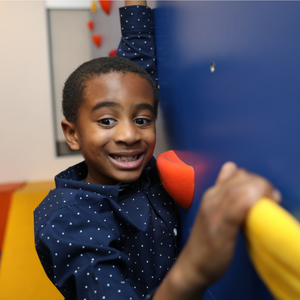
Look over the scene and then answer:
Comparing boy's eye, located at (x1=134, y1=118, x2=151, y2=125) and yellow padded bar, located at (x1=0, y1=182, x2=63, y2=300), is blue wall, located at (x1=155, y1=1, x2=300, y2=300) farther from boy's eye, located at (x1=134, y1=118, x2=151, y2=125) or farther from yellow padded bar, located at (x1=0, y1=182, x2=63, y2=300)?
yellow padded bar, located at (x1=0, y1=182, x2=63, y2=300)

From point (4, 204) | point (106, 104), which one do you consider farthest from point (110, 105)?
point (4, 204)

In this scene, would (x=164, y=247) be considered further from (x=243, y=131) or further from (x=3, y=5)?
(x=3, y=5)

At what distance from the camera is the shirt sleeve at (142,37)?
0.80 m

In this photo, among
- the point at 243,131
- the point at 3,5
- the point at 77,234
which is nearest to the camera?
the point at 243,131

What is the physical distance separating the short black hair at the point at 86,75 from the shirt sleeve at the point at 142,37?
0.11 metres

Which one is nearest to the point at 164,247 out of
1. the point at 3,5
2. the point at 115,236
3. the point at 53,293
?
the point at 115,236

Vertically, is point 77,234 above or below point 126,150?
below

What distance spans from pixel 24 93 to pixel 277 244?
5.21ft

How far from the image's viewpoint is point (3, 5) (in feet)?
5.16

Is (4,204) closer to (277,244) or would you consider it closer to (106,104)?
(106,104)

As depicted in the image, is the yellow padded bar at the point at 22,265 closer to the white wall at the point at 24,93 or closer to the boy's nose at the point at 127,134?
the white wall at the point at 24,93

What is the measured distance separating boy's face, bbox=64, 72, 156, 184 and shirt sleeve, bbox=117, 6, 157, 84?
138mm

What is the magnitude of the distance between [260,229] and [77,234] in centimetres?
35

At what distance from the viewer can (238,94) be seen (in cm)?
41
